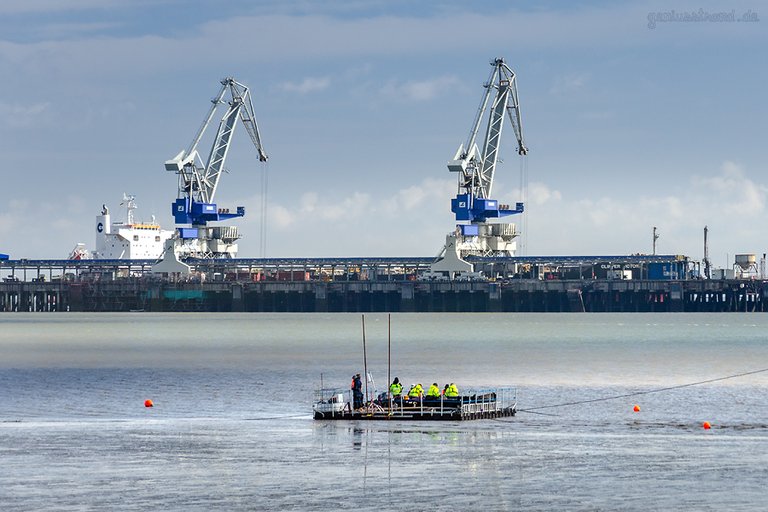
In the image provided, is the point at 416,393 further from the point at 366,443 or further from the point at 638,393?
the point at 638,393

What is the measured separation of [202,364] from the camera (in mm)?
117375

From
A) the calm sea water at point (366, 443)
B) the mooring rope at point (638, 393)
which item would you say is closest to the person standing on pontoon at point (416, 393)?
the calm sea water at point (366, 443)

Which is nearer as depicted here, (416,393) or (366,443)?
(366,443)

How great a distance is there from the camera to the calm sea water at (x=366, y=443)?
44.5 metres

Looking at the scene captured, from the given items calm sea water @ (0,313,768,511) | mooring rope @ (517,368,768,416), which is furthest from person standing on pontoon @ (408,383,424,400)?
mooring rope @ (517,368,768,416)

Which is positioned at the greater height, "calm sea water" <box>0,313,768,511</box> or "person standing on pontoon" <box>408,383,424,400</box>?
"person standing on pontoon" <box>408,383,424,400</box>

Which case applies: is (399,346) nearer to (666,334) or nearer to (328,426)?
(666,334)

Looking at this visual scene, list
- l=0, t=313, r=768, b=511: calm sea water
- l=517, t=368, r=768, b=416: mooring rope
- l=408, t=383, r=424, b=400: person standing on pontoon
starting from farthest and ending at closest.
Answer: l=517, t=368, r=768, b=416: mooring rope < l=408, t=383, r=424, b=400: person standing on pontoon < l=0, t=313, r=768, b=511: calm sea water

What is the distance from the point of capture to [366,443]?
2219 inches

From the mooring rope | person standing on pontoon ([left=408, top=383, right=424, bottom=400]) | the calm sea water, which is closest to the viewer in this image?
the calm sea water

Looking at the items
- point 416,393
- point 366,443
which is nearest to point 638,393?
point 416,393

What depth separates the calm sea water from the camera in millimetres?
44469

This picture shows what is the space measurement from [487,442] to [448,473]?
8235 millimetres

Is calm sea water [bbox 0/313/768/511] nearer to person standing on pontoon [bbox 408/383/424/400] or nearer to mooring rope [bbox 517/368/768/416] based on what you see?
mooring rope [bbox 517/368/768/416]
